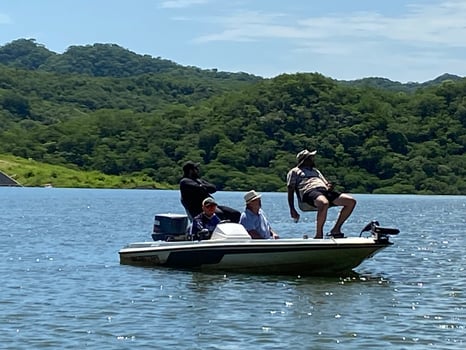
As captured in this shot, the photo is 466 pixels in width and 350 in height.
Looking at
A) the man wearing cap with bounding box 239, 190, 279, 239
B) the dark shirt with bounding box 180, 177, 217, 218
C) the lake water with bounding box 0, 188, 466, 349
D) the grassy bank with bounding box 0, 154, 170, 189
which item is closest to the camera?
the lake water with bounding box 0, 188, 466, 349

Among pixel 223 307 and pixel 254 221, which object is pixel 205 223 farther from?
pixel 223 307

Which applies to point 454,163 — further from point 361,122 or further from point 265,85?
point 265,85

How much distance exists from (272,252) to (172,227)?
291 cm

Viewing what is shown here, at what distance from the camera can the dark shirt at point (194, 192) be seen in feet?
74.0

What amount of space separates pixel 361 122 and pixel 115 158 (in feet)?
139

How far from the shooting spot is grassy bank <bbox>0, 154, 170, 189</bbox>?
16312cm

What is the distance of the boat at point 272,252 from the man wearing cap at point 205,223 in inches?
6.3

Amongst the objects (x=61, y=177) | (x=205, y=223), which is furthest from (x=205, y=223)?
(x=61, y=177)

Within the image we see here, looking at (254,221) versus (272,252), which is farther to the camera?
(254,221)

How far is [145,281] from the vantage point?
21344 mm

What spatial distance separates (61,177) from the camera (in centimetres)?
16525

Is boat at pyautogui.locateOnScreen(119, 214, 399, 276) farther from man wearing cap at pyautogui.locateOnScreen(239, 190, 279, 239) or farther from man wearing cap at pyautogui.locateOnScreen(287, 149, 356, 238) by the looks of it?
man wearing cap at pyautogui.locateOnScreen(287, 149, 356, 238)


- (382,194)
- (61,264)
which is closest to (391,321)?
(61,264)

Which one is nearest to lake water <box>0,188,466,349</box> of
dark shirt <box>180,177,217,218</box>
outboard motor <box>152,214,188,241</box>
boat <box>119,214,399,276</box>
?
boat <box>119,214,399,276</box>
